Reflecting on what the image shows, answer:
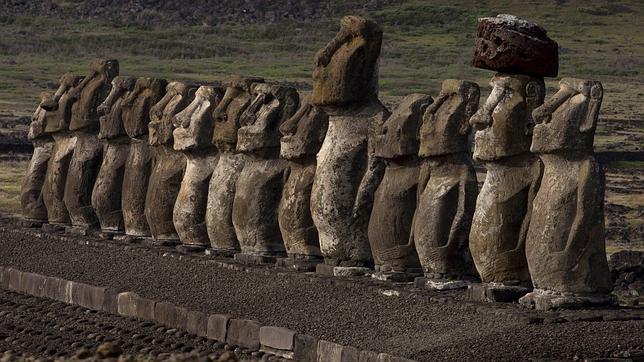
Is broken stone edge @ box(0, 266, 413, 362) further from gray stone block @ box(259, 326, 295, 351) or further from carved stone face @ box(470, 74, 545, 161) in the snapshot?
carved stone face @ box(470, 74, 545, 161)

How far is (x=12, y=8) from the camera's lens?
282ft

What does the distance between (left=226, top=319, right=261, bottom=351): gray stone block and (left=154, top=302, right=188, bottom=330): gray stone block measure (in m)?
0.85

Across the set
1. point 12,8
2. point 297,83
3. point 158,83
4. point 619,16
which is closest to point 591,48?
point 619,16

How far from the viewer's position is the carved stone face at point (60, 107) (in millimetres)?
22953

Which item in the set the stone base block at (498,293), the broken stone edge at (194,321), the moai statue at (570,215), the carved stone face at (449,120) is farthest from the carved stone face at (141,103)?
the moai statue at (570,215)

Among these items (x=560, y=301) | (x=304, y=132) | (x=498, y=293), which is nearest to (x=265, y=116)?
(x=304, y=132)

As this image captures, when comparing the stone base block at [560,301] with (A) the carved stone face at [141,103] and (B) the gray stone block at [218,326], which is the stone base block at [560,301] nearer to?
(B) the gray stone block at [218,326]

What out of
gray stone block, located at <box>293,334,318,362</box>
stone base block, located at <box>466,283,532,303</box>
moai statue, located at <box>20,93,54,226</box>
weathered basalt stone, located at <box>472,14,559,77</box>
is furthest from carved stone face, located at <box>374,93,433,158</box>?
moai statue, located at <box>20,93,54,226</box>

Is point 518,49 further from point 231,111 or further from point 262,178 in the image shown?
point 231,111

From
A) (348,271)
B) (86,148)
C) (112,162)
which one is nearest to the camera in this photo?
(348,271)

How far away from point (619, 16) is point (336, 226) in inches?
2629

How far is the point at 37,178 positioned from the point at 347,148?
693 centimetres

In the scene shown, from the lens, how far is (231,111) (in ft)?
64.8

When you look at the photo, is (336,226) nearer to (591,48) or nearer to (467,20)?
(591,48)
